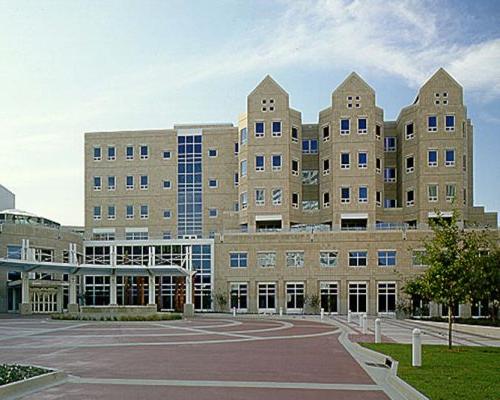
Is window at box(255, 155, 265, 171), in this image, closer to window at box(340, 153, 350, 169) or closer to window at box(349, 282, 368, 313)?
window at box(340, 153, 350, 169)

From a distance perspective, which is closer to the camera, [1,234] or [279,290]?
[1,234]

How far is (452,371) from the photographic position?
53.3 feet

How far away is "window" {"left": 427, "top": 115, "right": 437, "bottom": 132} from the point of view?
6406cm

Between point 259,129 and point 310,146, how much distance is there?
280 inches

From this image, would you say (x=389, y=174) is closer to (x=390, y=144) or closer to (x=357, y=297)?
(x=390, y=144)

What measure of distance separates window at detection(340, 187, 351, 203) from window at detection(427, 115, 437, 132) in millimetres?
9957

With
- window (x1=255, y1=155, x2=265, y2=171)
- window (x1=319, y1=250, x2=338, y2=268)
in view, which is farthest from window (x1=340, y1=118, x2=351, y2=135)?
window (x1=319, y1=250, x2=338, y2=268)

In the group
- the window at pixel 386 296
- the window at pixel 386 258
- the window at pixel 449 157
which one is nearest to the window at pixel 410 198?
the window at pixel 449 157

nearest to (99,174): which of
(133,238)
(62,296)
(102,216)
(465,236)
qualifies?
(102,216)

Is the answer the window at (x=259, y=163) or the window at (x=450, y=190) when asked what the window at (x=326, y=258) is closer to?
the window at (x=259, y=163)

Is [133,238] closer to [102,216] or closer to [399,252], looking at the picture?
[102,216]

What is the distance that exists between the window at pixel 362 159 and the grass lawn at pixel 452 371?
136 ft

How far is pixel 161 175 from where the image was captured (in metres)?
73.2

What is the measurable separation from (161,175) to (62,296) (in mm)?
17973
